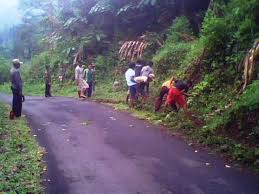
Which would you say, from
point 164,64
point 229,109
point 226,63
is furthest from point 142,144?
point 164,64

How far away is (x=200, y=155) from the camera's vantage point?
8.71 m

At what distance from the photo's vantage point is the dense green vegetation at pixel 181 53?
381 inches

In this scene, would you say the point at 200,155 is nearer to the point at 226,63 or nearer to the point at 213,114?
the point at 213,114

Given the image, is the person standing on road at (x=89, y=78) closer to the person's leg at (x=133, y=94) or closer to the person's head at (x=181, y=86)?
the person's leg at (x=133, y=94)

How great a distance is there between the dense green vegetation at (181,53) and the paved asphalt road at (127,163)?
792 mm

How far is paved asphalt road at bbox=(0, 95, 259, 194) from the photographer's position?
6.87 meters

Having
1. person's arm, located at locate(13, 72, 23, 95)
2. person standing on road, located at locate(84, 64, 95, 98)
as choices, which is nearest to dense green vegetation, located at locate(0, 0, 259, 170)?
person standing on road, located at locate(84, 64, 95, 98)

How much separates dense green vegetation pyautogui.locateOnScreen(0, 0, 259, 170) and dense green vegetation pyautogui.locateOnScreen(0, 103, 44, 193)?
146 inches

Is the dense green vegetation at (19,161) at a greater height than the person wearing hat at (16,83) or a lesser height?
lesser

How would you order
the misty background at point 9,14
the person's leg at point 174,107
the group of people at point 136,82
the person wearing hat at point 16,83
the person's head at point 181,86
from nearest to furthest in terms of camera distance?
the person's head at point 181,86
the person's leg at point 174,107
the person wearing hat at point 16,83
the group of people at point 136,82
the misty background at point 9,14

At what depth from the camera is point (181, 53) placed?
55.7 feet

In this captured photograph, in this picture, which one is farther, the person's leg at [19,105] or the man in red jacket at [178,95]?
the person's leg at [19,105]

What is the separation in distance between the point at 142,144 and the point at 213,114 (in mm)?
2302

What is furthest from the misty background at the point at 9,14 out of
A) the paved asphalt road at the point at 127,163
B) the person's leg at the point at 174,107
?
the person's leg at the point at 174,107
